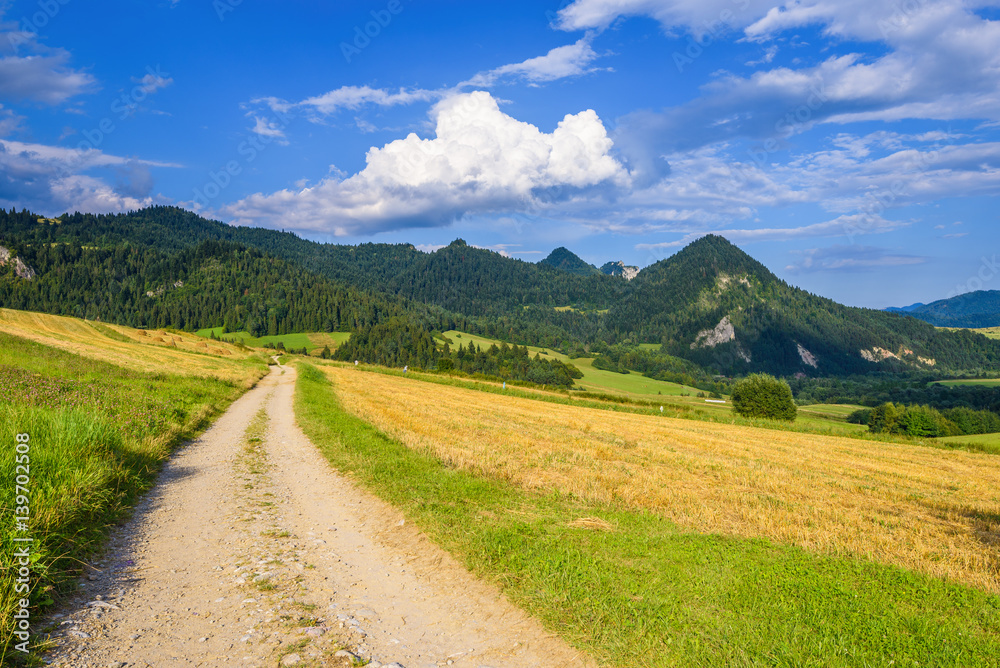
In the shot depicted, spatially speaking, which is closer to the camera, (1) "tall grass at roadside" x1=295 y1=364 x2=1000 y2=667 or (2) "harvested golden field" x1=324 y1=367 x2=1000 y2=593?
(1) "tall grass at roadside" x1=295 y1=364 x2=1000 y2=667

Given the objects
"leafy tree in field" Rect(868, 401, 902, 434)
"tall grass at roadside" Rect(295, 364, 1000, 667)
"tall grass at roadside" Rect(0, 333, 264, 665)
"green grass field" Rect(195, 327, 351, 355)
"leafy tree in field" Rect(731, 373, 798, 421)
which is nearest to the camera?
"tall grass at roadside" Rect(295, 364, 1000, 667)

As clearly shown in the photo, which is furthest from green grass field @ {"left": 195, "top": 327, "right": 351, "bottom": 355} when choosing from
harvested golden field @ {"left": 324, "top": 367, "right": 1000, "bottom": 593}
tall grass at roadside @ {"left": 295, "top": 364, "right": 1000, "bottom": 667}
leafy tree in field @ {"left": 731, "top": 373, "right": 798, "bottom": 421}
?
tall grass at roadside @ {"left": 295, "top": 364, "right": 1000, "bottom": 667}

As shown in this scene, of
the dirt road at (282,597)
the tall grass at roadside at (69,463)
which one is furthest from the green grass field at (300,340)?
the dirt road at (282,597)

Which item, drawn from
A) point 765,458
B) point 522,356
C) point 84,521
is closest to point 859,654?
point 84,521

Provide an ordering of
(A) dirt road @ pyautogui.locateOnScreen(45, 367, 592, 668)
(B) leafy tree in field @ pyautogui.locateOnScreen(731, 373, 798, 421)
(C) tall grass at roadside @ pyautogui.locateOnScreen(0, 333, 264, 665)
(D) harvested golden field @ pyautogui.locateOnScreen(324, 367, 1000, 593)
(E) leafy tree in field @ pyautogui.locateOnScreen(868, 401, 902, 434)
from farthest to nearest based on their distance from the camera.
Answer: (B) leafy tree in field @ pyautogui.locateOnScreen(731, 373, 798, 421), (E) leafy tree in field @ pyautogui.locateOnScreen(868, 401, 902, 434), (D) harvested golden field @ pyautogui.locateOnScreen(324, 367, 1000, 593), (C) tall grass at roadside @ pyautogui.locateOnScreen(0, 333, 264, 665), (A) dirt road @ pyautogui.locateOnScreen(45, 367, 592, 668)

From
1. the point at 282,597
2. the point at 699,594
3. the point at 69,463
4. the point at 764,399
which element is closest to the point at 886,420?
the point at 764,399

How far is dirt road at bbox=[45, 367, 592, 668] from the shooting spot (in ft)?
16.4

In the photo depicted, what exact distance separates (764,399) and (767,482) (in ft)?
209

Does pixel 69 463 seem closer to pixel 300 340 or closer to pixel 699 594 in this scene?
pixel 699 594

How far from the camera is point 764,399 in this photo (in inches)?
2768

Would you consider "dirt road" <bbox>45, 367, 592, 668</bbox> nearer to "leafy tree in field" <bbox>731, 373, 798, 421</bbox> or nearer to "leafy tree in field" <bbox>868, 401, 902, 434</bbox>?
"leafy tree in field" <bbox>731, 373, 798, 421</bbox>

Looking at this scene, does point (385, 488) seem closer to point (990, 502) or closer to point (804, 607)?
point (804, 607)

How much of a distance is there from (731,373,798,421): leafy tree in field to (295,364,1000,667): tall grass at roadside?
69319 mm

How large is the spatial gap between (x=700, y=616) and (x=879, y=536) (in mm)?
6229
